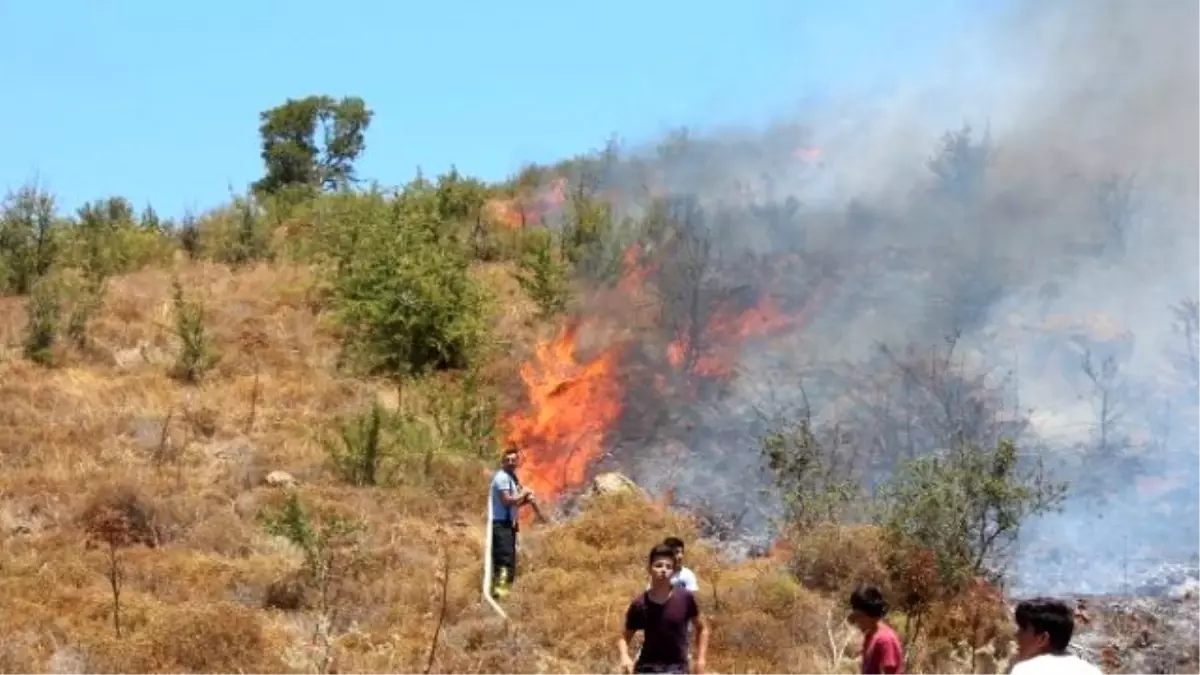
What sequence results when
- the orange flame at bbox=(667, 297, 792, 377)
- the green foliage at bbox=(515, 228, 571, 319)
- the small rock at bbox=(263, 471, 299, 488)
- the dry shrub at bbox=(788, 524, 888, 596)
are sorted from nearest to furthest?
the dry shrub at bbox=(788, 524, 888, 596), the small rock at bbox=(263, 471, 299, 488), the orange flame at bbox=(667, 297, 792, 377), the green foliage at bbox=(515, 228, 571, 319)

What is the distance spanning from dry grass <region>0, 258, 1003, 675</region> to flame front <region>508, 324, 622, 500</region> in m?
1.15

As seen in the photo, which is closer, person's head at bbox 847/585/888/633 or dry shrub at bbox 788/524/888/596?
person's head at bbox 847/585/888/633

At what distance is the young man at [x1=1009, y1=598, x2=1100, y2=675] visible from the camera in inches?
167

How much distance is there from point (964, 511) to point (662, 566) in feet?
17.5

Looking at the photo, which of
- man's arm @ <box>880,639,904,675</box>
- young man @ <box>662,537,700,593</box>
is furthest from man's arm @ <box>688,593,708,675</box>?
man's arm @ <box>880,639,904,675</box>

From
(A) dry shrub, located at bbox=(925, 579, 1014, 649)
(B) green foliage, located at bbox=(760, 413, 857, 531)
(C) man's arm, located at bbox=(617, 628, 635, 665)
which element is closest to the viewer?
(C) man's arm, located at bbox=(617, 628, 635, 665)

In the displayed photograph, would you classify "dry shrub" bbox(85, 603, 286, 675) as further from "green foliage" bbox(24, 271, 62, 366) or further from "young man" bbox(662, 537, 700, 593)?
"green foliage" bbox(24, 271, 62, 366)

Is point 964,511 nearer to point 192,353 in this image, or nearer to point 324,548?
point 324,548

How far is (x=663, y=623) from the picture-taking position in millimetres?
6453

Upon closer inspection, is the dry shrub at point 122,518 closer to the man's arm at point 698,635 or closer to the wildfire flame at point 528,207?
the man's arm at point 698,635

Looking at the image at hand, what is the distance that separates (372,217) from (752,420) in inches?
390

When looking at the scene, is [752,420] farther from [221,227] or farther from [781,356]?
[221,227]

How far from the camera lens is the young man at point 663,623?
643cm

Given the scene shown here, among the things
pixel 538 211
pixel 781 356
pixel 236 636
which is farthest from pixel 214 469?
pixel 538 211
